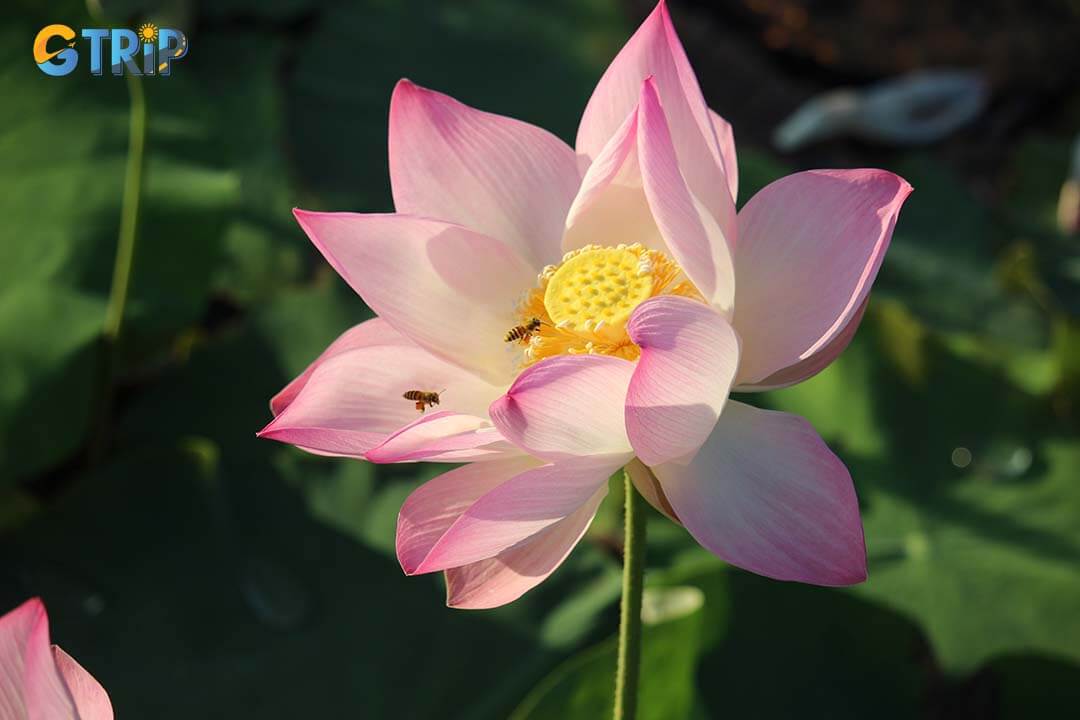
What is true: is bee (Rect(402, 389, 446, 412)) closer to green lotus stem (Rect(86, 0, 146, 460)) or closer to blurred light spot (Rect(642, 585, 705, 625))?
blurred light spot (Rect(642, 585, 705, 625))

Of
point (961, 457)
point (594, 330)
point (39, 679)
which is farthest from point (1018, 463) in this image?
point (39, 679)

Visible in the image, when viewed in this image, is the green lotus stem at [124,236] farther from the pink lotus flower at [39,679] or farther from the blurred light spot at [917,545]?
the blurred light spot at [917,545]

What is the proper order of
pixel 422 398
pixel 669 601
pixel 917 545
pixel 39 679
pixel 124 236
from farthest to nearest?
1. pixel 124 236
2. pixel 917 545
3. pixel 669 601
4. pixel 422 398
5. pixel 39 679

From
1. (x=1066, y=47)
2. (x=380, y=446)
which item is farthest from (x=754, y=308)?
(x=1066, y=47)

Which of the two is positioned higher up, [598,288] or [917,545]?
[598,288]

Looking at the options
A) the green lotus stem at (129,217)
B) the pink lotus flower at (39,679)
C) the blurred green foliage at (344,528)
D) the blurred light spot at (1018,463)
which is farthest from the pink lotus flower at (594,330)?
the blurred light spot at (1018,463)

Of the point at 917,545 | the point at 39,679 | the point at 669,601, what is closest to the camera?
the point at 39,679

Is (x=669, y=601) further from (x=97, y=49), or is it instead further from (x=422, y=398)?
(x=97, y=49)

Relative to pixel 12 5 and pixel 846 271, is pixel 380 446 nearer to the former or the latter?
pixel 846 271
